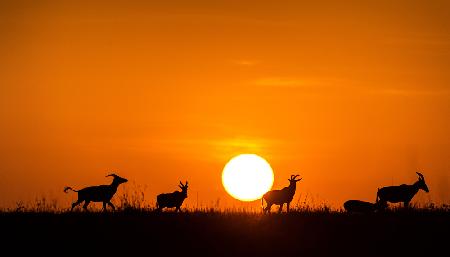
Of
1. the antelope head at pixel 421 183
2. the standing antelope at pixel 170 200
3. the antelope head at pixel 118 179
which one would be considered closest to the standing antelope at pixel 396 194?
the antelope head at pixel 421 183

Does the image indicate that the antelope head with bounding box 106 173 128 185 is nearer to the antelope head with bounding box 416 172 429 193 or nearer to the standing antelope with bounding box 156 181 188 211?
the standing antelope with bounding box 156 181 188 211

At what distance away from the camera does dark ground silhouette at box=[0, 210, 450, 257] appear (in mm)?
20141

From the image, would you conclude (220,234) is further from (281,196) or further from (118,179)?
(118,179)

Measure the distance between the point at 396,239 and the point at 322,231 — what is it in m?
2.01

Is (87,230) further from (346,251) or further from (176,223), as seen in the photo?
(346,251)

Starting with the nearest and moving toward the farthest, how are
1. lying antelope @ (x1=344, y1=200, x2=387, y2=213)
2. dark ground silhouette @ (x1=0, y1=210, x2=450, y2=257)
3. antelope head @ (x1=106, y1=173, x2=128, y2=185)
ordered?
dark ground silhouette @ (x1=0, y1=210, x2=450, y2=257) → lying antelope @ (x1=344, y1=200, x2=387, y2=213) → antelope head @ (x1=106, y1=173, x2=128, y2=185)

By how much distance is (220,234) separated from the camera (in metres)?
21.2

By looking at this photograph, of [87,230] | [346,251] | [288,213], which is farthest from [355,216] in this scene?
[87,230]

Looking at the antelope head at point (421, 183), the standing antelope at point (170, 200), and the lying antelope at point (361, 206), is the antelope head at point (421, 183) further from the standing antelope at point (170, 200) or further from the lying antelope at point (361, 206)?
the standing antelope at point (170, 200)

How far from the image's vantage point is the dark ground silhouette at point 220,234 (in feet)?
66.1

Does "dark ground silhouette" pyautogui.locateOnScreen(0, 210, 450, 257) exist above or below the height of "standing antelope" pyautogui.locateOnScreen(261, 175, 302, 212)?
below

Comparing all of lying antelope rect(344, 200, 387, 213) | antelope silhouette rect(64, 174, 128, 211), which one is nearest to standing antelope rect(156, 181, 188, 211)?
antelope silhouette rect(64, 174, 128, 211)

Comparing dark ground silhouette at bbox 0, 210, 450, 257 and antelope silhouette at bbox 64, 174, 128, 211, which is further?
antelope silhouette at bbox 64, 174, 128, 211

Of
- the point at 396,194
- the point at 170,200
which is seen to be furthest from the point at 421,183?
the point at 170,200
